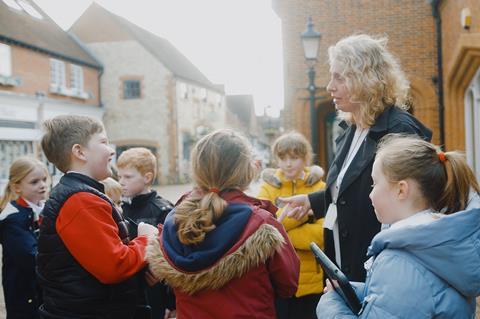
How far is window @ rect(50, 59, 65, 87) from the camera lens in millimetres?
23125

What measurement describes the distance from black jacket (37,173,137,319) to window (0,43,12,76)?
1898 centimetres

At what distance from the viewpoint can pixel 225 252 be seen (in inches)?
80.1

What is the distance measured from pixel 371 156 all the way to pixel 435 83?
9521 millimetres

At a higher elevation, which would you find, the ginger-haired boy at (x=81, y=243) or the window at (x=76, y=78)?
the window at (x=76, y=78)

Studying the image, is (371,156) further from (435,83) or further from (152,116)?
(152,116)

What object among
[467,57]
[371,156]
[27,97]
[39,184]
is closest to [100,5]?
[27,97]

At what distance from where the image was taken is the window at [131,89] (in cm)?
2945

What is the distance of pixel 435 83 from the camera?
11.1 meters

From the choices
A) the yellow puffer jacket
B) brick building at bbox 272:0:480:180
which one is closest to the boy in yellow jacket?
the yellow puffer jacket

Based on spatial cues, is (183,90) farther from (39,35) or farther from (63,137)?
(63,137)

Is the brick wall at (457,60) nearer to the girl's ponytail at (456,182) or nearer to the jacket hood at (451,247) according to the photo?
the girl's ponytail at (456,182)

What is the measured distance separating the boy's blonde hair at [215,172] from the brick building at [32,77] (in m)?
15.1

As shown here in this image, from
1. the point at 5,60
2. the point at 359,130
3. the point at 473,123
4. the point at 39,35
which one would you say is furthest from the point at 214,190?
the point at 39,35

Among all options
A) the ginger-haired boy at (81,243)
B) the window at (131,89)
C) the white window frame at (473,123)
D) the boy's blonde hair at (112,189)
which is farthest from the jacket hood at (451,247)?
the window at (131,89)
